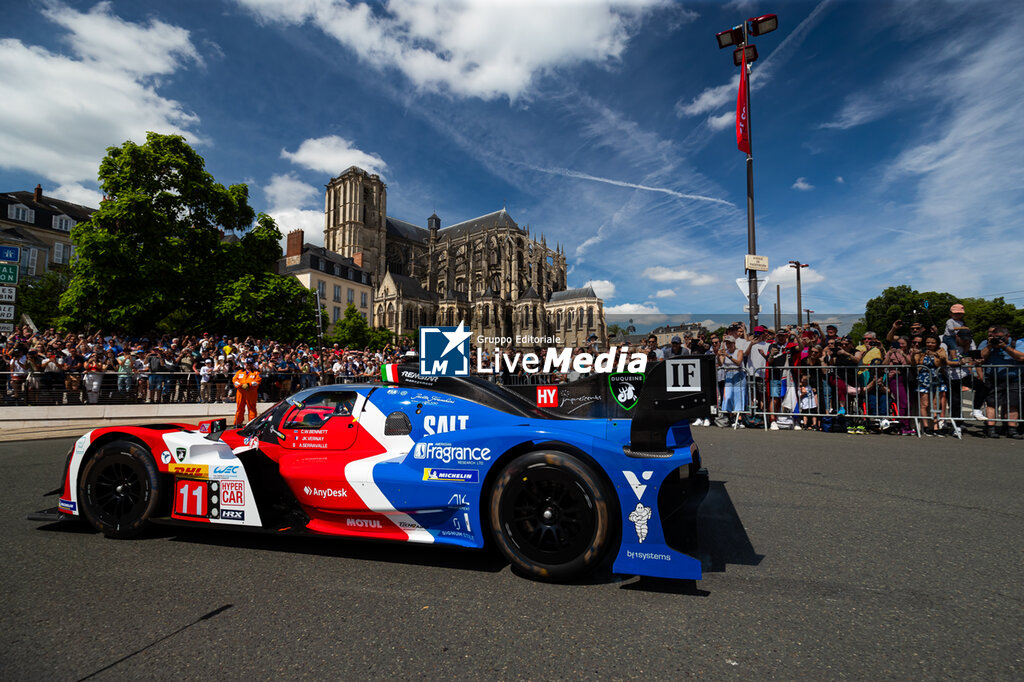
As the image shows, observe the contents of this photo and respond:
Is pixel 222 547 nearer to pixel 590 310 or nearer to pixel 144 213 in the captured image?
pixel 144 213

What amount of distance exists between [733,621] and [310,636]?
2.07m

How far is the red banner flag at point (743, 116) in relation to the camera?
38.5 feet

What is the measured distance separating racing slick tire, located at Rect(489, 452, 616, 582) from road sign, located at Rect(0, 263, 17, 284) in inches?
622

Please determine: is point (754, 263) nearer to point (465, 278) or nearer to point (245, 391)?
point (245, 391)

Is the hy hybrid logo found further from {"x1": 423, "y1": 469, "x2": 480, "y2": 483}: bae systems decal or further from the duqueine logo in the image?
{"x1": 423, "y1": 469, "x2": 480, "y2": 483}: bae systems decal

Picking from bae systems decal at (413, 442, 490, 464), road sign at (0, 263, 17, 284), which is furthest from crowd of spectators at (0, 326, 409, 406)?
bae systems decal at (413, 442, 490, 464)

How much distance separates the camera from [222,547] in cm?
380

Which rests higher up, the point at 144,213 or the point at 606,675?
the point at 144,213

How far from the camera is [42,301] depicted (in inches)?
1506

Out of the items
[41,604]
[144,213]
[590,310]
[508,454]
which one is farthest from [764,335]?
[590,310]

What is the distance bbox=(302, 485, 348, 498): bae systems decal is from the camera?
357 cm

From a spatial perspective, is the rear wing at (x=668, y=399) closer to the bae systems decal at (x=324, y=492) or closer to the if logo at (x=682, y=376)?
the if logo at (x=682, y=376)

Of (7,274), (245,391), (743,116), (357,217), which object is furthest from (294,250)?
(743,116)

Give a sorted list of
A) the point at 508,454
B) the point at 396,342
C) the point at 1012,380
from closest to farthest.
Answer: the point at 508,454 < the point at 1012,380 < the point at 396,342
